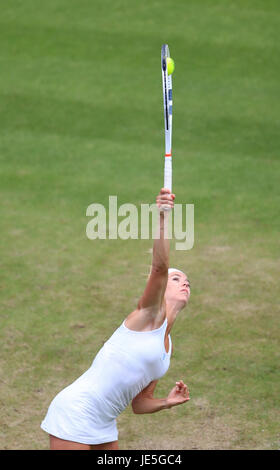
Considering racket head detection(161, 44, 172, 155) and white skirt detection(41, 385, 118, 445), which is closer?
white skirt detection(41, 385, 118, 445)

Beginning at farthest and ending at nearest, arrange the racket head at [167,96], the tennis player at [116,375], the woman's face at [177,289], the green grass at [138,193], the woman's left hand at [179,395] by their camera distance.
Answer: the green grass at [138,193] → the woman's face at [177,289] → the woman's left hand at [179,395] → the racket head at [167,96] → the tennis player at [116,375]

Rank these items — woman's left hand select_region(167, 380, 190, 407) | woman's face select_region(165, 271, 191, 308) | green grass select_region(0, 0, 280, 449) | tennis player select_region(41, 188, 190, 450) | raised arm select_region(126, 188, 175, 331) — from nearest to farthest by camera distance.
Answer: raised arm select_region(126, 188, 175, 331)
tennis player select_region(41, 188, 190, 450)
woman's left hand select_region(167, 380, 190, 407)
woman's face select_region(165, 271, 191, 308)
green grass select_region(0, 0, 280, 449)

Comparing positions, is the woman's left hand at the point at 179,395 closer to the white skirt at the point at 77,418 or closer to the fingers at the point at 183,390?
the fingers at the point at 183,390

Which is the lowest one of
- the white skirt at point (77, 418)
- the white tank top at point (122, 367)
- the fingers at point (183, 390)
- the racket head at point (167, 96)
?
the white skirt at point (77, 418)

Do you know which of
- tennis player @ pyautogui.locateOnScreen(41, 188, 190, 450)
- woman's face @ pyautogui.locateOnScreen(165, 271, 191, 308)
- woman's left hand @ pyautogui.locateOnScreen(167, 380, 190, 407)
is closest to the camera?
tennis player @ pyautogui.locateOnScreen(41, 188, 190, 450)

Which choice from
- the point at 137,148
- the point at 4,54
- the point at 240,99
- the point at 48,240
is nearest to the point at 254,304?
→ the point at 48,240

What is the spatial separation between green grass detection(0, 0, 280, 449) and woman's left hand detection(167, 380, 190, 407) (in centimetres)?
172

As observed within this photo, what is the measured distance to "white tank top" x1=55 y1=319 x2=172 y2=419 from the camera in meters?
5.06

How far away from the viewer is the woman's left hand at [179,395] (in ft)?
17.9

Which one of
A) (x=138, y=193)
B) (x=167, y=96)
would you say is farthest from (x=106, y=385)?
(x=138, y=193)

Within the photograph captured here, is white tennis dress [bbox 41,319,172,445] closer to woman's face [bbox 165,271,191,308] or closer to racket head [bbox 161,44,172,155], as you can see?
woman's face [bbox 165,271,191,308]

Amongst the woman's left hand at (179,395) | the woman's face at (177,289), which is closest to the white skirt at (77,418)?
the woman's left hand at (179,395)

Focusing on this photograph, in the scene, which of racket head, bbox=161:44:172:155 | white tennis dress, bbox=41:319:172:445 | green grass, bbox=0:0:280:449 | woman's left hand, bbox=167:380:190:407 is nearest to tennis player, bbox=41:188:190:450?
white tennis dress, bbox=41:319:172:445

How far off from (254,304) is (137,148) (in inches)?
192
